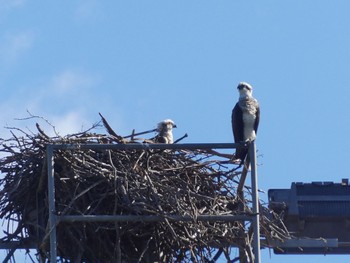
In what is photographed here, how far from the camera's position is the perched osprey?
41.0 ft

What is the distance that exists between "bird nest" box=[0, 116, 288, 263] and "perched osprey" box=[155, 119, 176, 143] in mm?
1945

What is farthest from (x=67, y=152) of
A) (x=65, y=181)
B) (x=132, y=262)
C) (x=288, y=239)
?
(x=288, y=239)

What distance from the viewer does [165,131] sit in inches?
501

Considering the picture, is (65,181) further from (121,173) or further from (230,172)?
(230,172)

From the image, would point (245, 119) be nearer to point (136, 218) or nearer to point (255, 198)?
point (255, 198)

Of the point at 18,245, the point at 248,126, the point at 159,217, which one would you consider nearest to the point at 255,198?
the point at 159,217

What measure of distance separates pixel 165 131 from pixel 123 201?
10.2 feet

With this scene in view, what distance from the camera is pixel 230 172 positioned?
10484mm

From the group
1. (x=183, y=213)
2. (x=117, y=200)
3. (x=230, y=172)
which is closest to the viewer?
(x=183, y=213)

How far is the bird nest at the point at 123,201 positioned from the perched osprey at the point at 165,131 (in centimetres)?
194

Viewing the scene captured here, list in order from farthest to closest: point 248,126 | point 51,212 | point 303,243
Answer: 1. point 248,126
2. point 303,243
3. point 51,212

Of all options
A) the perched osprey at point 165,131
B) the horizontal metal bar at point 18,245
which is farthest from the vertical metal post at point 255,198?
the perched osprey at point 165,131

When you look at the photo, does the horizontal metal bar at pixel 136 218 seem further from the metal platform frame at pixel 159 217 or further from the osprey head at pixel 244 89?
the osprey head at pixel 244 89

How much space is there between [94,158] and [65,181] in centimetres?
43
